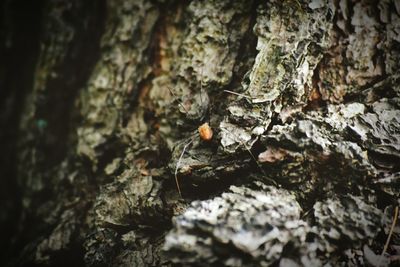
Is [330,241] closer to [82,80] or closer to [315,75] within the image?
[315,75]

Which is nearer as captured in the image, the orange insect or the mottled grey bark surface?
the mottled grey bark surface

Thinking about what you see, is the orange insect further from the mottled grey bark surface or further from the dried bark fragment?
the dried bark fragment

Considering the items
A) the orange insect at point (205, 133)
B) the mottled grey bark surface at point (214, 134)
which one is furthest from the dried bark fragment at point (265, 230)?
the orange insect at point (205, 133)

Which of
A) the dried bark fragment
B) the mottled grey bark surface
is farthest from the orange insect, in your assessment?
the dried bark fragment

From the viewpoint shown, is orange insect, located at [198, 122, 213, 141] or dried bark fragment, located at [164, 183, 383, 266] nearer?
dried bark fragment, located at [164, 183, 383, 266]

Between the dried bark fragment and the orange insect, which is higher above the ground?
the orange insect

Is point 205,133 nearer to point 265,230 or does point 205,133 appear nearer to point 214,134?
point 214,134

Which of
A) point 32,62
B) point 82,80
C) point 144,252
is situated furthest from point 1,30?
point 144,252

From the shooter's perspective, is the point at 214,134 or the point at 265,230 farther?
the point at 214,134

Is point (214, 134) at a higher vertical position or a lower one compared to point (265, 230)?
higher

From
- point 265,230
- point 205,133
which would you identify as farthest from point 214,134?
point 265,230
